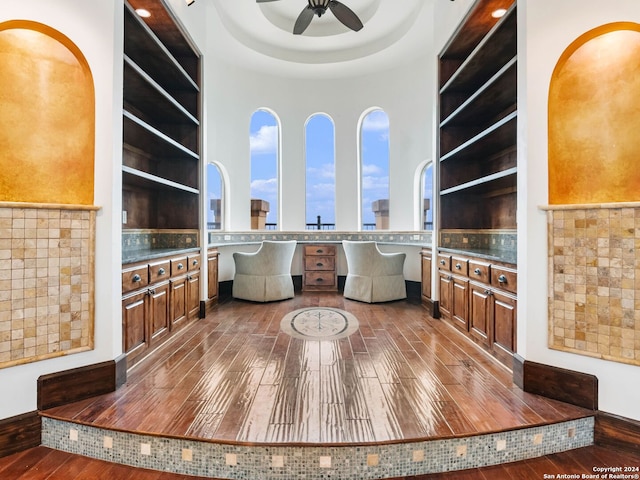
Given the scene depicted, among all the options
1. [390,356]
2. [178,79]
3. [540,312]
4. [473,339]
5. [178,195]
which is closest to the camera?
[540,312]

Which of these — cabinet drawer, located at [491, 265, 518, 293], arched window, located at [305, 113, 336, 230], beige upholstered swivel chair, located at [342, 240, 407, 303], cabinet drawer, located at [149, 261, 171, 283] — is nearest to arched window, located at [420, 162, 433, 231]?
beige upholstered swivel chair, located at [342, 240, 407, 303]

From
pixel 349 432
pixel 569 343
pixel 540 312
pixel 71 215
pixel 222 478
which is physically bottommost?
pixel 222 478

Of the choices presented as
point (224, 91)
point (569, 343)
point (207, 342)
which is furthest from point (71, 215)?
point (224, 91)

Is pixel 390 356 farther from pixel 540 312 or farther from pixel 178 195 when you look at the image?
pixel 178 195

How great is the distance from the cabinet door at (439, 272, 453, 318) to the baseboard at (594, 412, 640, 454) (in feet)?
5.19

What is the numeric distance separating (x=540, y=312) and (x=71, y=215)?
118 inches

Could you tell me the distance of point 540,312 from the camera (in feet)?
6.39

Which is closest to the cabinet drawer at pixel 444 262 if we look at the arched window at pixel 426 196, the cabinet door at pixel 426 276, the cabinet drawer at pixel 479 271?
the cabinet door at pixel 426 276

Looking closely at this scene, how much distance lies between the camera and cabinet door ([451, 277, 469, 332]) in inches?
114

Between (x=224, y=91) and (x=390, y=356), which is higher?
(x=224, y=91)

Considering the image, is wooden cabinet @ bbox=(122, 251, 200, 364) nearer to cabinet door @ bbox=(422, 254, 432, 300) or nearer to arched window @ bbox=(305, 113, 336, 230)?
arched window @ bbox=(305, 113, 336, 230)

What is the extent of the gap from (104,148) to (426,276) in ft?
12.2

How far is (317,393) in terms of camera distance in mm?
1927

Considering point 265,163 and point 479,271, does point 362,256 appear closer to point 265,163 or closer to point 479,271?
point 479,271
